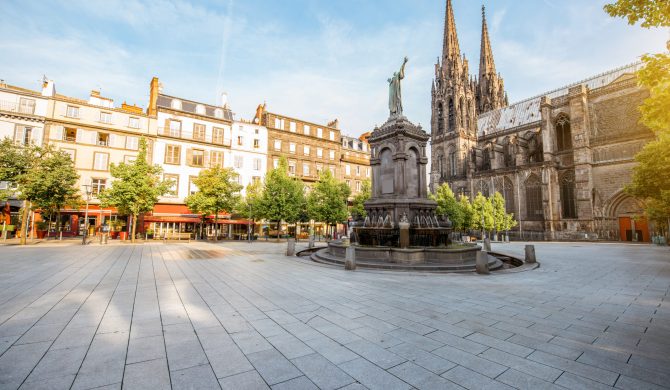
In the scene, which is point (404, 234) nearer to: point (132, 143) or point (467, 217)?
point (132, 143)

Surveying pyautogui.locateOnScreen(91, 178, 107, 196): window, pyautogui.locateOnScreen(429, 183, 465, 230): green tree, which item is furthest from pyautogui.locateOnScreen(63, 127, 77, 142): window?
pyautogui.locateOnScreen(429, 183, 465, 230): green tree

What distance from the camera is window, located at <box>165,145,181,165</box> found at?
32656 mm

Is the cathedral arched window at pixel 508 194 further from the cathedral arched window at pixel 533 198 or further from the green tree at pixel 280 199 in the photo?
the green tree at pixel 280 199

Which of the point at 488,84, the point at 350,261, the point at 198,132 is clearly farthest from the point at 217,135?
the point at 488,84

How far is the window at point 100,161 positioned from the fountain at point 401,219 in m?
29.8

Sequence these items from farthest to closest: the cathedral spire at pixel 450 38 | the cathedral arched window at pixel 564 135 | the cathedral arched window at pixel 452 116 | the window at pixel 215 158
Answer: the cathedral spire at pixel 450 38 < the cathedral arched window at pixel 452 116 < the cathedral arched window at pixel 564 135 < the window at pixel 215 158

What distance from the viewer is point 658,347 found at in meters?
3.96

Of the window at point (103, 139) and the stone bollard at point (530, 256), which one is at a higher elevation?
the window at point (103, 139)

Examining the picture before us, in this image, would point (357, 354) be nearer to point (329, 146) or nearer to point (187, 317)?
point (187, 317)

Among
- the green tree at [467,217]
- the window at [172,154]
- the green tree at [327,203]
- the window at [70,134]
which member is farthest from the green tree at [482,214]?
the window at [70,134]

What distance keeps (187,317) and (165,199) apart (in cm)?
3149

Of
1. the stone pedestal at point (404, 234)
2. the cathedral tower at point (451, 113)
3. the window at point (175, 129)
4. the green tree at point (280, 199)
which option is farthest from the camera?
the cathedral tower at point (451, 113)

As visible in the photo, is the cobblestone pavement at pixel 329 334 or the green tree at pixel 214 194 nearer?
the cobblestone pavement at pixel 329 334

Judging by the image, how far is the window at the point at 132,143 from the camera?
3142 centimetres
